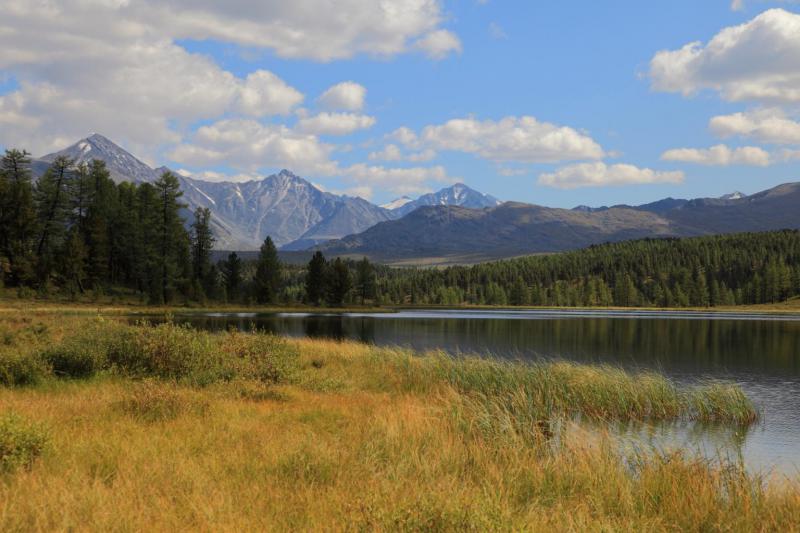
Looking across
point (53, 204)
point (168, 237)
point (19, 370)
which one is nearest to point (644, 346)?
point (19, 370)

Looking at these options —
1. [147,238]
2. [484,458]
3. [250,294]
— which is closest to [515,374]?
[484,458]

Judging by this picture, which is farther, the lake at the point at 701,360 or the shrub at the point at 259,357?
the shrub at the point at 259,357

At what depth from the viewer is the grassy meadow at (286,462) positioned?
26.5ft

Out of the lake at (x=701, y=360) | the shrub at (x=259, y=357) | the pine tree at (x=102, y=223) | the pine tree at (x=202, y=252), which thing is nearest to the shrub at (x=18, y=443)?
the shrub at (x=259, y=357)

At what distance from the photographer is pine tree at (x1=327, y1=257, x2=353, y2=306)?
452 ft

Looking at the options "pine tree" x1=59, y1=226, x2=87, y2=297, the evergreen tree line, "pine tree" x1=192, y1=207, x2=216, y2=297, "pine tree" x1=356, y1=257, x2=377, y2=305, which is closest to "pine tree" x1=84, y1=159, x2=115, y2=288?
the evergreen tree line

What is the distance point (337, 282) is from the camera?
13812cm

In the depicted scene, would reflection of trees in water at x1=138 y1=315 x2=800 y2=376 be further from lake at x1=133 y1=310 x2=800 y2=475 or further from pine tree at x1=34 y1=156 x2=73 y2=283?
A: pine tree at x1=34 y1=156 x2=73 y2=283

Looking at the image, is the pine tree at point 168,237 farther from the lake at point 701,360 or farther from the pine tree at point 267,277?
the pine tree at point 267,277

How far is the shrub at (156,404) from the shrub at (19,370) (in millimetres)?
6413

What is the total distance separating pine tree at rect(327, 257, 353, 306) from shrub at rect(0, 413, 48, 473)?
126728mm

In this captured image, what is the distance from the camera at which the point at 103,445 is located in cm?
1109

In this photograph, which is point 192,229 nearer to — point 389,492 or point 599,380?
point 599,380

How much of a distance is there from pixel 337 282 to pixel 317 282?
4.97 metres
